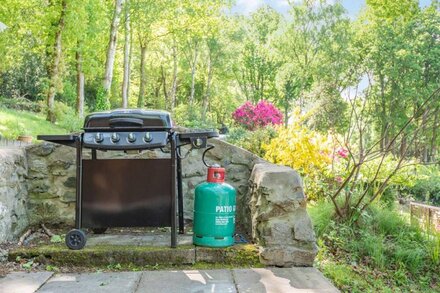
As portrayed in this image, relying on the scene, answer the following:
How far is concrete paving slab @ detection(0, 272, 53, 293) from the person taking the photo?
119 inches

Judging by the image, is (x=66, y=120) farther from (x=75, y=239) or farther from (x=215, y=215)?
(x=215, y=215)

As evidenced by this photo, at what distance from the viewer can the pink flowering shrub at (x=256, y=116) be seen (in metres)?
17.7

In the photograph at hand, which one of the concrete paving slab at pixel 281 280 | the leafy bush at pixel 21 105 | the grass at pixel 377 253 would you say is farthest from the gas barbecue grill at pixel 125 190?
the leafy bush at pixel 21 105

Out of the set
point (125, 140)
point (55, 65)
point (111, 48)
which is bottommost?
point (125, 140)

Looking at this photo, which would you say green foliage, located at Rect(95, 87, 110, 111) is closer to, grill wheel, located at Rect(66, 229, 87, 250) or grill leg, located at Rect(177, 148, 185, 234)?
grill leg, located at Rect(177, 148, 185, 234)

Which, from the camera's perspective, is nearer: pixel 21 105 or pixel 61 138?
pixel 61 138

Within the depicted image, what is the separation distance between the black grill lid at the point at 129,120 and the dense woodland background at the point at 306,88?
1.74 metres

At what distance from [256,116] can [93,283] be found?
14.9m

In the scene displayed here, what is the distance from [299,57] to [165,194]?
2931cm

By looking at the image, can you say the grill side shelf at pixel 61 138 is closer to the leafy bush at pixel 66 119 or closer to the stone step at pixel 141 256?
the stone step at pixel 141 256

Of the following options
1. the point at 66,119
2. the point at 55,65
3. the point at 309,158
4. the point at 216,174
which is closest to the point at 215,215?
the point at 216,174

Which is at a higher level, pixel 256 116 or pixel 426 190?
pixel 256 116

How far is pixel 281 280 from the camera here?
3.26 m

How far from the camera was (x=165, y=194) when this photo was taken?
391 cm
